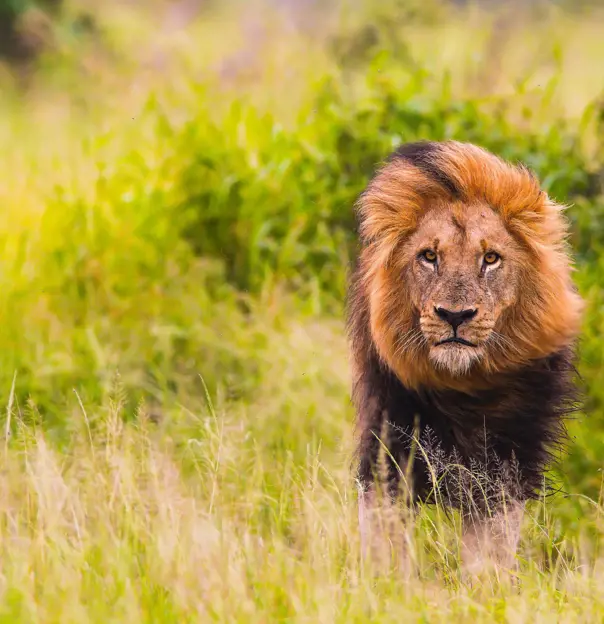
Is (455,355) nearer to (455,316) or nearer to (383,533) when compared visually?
(455,316)

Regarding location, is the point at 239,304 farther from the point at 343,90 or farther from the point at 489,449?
the point at 489,449

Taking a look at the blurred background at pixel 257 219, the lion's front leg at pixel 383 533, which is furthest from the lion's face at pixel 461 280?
the blurred background at pixel 257 219

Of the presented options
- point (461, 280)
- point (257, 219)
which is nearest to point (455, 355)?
point (461, 280)

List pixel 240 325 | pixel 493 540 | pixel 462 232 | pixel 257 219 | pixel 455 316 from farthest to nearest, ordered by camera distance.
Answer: pixel 257 219 < pixel 240 325 < pixel 493 540 < pixel 462 232 < pixel 455 316

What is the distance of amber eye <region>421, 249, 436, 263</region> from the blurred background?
796mm

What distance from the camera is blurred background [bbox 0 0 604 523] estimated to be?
185 inches

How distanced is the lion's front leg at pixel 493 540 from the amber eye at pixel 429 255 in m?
0.71

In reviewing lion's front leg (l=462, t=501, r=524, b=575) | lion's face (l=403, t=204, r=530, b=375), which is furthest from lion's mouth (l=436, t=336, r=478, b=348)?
lion's front leg (l=462, t=501, r=524, b=575)

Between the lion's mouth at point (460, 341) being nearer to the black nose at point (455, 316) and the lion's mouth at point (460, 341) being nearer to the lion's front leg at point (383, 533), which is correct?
the black nose at point (455, 316)

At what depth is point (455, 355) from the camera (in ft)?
9.95

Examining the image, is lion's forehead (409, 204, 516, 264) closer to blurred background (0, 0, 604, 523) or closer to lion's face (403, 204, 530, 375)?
lion's face (403, 204, 530, 375)

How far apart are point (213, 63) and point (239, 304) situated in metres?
2.45

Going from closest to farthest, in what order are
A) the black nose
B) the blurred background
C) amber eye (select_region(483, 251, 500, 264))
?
the black nose < amber eye (select_region(483, 251, 500, 264)) < the blurred background

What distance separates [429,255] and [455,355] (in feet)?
0.98
